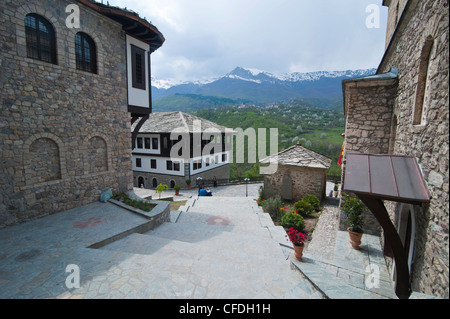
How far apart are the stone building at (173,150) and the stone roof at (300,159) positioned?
30.2ft

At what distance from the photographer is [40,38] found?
6.99m

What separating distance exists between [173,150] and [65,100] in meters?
14.1

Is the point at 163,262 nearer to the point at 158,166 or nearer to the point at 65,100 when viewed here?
the point at 65,100

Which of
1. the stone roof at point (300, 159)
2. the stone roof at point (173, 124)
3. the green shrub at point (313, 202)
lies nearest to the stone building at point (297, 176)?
the stone roof at point (300, 159)

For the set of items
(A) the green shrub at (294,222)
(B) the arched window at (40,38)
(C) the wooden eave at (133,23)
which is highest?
(C) the wooden eave at (133,23)

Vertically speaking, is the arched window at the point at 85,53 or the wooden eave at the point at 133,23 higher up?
the wooden eave at the point at 133,23

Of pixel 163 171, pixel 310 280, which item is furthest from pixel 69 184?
pixel 163 171

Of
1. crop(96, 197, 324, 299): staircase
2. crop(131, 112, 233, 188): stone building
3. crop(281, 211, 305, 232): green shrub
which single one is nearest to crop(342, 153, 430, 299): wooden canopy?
crop(96, 197, 324, 299): staircase

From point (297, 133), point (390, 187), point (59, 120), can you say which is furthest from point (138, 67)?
point (297, 133)

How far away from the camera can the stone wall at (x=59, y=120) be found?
632 centimetres

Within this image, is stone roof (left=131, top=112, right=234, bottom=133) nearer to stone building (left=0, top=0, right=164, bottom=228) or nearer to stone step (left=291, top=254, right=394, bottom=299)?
stone building (left=0, top=0, right=164, bottom=228)

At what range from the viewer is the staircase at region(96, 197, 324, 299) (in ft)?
12.1

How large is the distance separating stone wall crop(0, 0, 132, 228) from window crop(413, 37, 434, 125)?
9919 mm

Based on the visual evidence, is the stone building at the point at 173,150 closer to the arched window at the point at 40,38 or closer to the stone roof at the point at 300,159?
the stone roof at the point at 300,159
